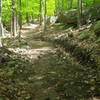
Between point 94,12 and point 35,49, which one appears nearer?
point 35,49

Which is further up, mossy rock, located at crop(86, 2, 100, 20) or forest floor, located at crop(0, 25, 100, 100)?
mossy rock, located at crop(86, 2, 100, 20)

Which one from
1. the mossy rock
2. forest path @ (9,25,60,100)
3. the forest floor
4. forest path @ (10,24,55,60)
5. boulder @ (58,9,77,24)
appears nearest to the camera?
the forest floor

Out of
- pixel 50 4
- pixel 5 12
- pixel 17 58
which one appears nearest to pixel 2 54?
pixel 17 58

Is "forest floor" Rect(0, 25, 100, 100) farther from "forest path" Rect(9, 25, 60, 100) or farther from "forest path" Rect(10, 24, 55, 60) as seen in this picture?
"forest path" Rect(10, 24, 55, 60)

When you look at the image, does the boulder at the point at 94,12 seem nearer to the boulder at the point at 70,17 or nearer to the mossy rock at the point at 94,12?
the mossy rock at the point at 94,12

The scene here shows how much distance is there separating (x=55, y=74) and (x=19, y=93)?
2686 mm

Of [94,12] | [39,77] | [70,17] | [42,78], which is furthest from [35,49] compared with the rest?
[70,17]

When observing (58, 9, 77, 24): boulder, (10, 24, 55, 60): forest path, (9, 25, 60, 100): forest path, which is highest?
(58, 9, 77, 24): boulder

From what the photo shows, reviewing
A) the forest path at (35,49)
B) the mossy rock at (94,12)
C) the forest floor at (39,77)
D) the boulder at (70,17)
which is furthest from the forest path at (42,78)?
the boulder at (70,17)

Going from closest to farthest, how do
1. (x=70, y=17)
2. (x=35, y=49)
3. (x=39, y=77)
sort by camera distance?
(x=39, y=77), (x=35, y=49), (x=70, y=17)

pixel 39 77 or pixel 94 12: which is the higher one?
pixel 94 12

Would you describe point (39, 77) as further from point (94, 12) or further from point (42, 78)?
point (94, 12)

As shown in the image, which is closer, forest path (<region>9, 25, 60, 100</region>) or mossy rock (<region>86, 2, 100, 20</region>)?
forest path (<region>9, 25, 60, 100</region>)

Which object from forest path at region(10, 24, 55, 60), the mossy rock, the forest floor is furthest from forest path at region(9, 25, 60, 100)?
the mossy rock
